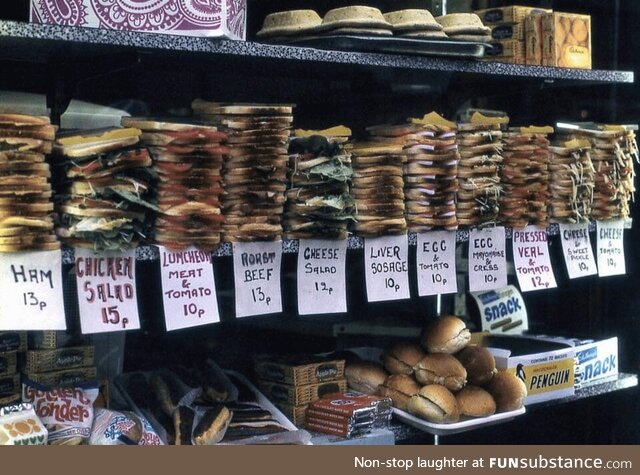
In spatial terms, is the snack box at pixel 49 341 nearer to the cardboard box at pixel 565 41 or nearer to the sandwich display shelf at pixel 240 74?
the sandwich display shelf at pixel 240 74

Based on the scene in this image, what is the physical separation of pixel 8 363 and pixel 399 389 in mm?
1010

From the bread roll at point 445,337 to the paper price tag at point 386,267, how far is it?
34 centimetres

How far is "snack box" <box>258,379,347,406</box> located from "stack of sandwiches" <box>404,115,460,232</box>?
48 centimetres

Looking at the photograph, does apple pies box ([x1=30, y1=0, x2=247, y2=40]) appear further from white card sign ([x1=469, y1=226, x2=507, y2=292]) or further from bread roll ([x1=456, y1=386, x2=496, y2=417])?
bread roll ([x1=456, y1=386, x2=496, y2=417])

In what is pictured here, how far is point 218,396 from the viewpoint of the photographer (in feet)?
8.56

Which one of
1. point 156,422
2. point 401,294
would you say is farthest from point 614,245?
point 156,422

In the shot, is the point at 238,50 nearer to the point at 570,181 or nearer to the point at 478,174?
the point at 478,174

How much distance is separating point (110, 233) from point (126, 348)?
789 mm

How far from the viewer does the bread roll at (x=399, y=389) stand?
273 cm

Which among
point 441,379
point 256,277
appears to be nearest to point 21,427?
point 256,277

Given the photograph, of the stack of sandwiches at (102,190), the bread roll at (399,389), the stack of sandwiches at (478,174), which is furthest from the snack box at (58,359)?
the stack of sandwiches at (478,174)

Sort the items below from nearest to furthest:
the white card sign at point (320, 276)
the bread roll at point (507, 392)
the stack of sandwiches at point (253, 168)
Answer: the stack of sandwiches at point (253, 168), the white card sign at point (320, 276), the bread roll at point (507, 392)

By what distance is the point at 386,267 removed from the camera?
2.59 metres

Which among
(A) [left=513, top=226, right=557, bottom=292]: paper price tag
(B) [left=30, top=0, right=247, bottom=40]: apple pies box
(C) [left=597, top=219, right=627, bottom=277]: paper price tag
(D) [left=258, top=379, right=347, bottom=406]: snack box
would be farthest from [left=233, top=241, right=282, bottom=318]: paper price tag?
(C) [left=597, top=219, right=627, bottom=277]: paper price tag
